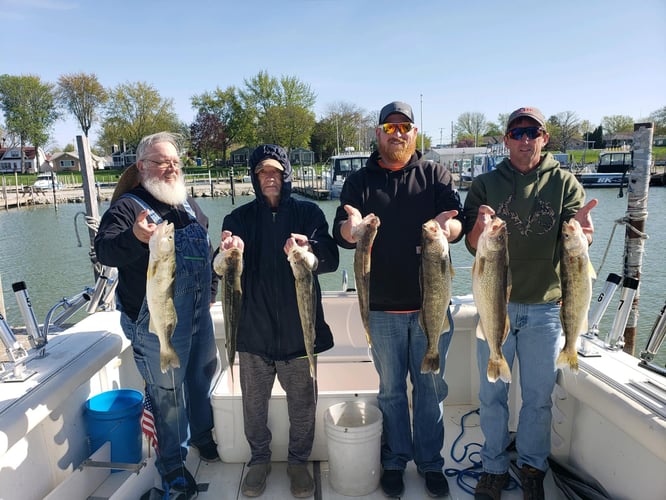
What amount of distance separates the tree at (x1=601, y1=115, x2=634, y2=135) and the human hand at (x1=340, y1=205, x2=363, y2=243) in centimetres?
11098

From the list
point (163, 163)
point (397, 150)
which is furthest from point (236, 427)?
point (397, 150)

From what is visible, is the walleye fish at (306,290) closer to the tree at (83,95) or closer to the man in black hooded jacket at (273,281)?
the man in black hooded jacket at (273,281)

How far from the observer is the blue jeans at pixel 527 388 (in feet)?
10.8

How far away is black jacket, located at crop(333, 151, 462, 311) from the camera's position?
334cm

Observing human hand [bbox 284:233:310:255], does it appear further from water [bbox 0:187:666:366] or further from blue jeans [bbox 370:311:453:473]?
water [bbox 0:187:666:366]

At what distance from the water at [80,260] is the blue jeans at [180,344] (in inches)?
170

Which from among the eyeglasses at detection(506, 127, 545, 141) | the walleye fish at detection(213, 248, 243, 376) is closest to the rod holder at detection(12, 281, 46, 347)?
the walleye fish at detection(213, 248, 243, 376)

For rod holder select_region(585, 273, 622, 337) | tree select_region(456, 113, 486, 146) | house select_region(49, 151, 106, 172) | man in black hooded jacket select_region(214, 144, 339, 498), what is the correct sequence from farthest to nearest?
tree select_region(456, 113, 486, 146)
house select_region(49, 151, 106, 172)
rod holder select_region(585, 273, 622, 337)
man in black hooded jacket select_region(214, 144, 339, 498)

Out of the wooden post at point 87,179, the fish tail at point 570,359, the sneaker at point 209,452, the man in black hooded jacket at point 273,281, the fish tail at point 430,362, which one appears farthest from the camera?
the wooden post at point 87,179

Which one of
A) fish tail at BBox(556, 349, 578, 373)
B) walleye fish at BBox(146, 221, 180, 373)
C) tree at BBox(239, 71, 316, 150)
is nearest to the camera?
walleye fish at BBox(146, 221, 180, 373)

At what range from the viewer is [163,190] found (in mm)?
3357

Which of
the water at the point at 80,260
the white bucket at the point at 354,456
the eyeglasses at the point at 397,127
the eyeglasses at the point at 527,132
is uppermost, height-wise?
the eyeglasses at the point at 397,127

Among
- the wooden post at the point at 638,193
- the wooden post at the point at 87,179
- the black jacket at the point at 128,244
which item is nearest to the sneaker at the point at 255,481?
the black jacket at the point at 128,244

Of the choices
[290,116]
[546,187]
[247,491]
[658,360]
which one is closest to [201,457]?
[247,491]
